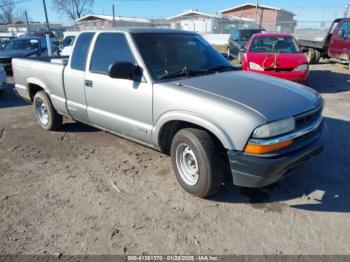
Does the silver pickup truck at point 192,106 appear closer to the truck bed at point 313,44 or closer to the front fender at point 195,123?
the front fender at point 195,123

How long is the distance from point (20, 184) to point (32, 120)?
3.14m

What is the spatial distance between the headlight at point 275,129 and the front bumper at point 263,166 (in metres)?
0.21

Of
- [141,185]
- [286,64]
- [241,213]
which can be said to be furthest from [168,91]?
[286,64]

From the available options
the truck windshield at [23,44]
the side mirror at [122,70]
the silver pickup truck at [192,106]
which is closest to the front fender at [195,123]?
the silver pickup truck at [192,106]

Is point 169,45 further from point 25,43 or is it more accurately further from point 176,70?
point 25,43

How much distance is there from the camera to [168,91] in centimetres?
331

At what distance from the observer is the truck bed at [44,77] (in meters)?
4.94

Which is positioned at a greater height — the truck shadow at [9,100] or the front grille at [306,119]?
the front grille at [306,119]

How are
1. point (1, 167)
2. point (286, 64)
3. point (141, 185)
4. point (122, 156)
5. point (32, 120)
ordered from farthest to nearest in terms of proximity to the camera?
point (286, 64), point (32, 120), point (122, 156), point (1, 167), point (141, 185)

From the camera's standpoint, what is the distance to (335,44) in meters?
12.4

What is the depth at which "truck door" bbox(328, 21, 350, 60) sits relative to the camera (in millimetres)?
11891

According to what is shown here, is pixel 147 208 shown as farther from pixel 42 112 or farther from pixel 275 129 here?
pixel 42 112

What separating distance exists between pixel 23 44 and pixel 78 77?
11065 millimetres

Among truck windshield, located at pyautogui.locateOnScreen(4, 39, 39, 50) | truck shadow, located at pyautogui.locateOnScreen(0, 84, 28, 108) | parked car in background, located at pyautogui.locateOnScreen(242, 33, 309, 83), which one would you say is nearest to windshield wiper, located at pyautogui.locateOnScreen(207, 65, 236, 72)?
parked car in background, located at pyautogui.locateOnScreen(242, 33, 309, 83)
